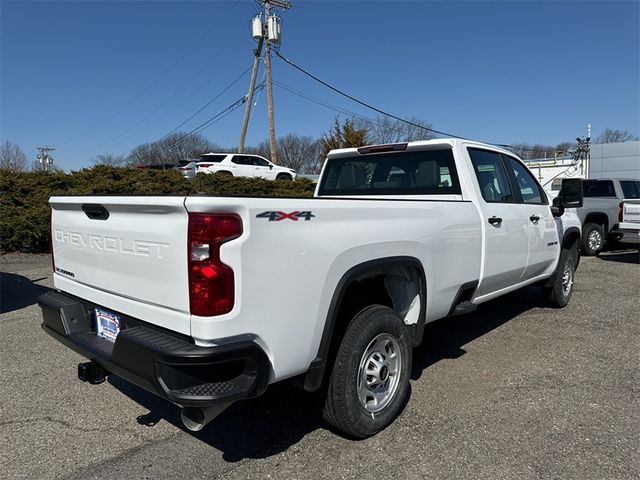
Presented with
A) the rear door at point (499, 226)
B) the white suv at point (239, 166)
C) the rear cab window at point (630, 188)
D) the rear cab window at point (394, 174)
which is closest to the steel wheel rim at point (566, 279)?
the rear door at point (499, 226)

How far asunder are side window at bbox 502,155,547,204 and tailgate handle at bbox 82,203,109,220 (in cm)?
379

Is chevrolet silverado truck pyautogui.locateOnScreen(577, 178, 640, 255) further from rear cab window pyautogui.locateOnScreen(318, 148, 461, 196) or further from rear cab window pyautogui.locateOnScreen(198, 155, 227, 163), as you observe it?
rear cab window pyautogui.locateOnScreen(198, 155, 227, 163)

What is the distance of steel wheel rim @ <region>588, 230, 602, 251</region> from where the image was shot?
1176cm

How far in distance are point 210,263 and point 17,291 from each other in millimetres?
6352

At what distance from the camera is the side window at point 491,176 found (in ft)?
14.2

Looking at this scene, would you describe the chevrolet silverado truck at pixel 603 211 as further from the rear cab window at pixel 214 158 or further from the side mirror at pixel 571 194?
the rear cab window at pixel 214 158

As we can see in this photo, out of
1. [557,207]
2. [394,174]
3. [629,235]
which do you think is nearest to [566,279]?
[557,207]

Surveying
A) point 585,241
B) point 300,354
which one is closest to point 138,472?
point 300,354

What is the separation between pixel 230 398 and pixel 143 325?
66cm

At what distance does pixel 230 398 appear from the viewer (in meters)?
2.23

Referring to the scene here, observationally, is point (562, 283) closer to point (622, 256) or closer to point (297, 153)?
point (622, 256)

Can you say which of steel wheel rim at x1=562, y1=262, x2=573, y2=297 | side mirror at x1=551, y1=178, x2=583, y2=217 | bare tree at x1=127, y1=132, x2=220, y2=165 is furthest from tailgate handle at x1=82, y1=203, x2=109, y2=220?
bare tree at x1=127, y1=132, x2=220, y2=165

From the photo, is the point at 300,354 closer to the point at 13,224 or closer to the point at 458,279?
the point at 458,279

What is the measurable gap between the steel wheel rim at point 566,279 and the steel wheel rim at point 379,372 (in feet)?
12.6
